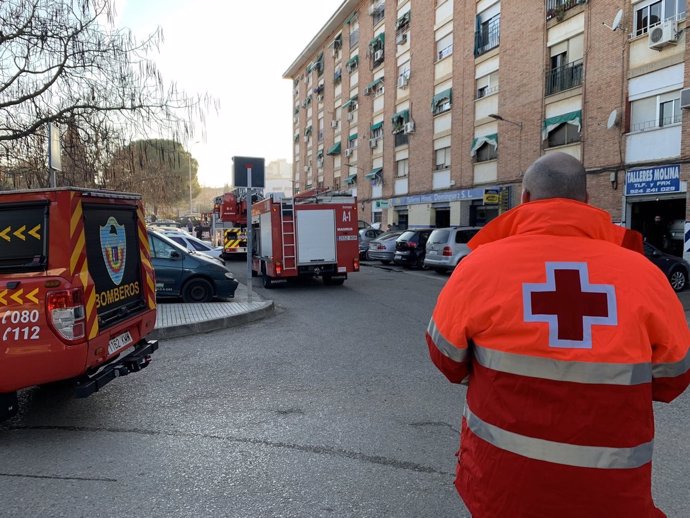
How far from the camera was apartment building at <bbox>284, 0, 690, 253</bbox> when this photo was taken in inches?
690

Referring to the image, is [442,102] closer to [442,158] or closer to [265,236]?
[442,158]

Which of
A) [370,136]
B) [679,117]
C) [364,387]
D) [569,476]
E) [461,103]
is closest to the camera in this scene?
[569,476]

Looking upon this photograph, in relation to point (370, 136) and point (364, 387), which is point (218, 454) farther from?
point (370, 136)

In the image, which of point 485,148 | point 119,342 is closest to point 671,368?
point 119,342

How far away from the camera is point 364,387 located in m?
5.33

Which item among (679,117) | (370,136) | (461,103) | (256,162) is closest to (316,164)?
(370,136)

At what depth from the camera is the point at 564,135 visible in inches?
832

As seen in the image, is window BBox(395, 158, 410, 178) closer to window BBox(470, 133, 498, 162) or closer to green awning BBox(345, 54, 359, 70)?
window BBox(470, 133, 498, 162)

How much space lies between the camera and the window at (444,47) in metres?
28.0

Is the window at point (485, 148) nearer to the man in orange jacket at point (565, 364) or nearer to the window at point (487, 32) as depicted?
the window at point (487, 32)

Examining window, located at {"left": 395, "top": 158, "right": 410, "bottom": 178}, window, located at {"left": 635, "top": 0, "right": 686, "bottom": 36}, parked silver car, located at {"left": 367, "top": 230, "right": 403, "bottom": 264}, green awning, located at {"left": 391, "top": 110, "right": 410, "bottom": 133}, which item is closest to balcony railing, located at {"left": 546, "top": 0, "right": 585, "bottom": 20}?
window, located at {"left": 635, "top": 0, "right": 686, "bottom": 36}

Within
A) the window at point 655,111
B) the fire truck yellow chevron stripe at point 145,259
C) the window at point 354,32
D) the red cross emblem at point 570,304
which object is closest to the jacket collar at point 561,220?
the red cross emblem at point 570,304

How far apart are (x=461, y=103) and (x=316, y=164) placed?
2440cm

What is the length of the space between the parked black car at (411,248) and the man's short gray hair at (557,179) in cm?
1783
